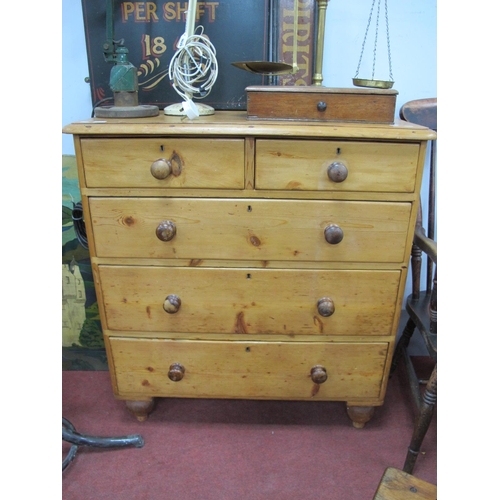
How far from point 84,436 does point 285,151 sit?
128cm

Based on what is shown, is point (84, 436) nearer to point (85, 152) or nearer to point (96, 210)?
point (96, 210)

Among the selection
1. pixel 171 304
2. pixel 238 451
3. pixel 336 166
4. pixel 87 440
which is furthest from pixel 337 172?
pixel 87 440

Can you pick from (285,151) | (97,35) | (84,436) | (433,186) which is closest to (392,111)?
(285,151)

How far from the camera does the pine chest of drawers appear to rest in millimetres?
1310

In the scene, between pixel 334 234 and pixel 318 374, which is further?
pixel 318 374

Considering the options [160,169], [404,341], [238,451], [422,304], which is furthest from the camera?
[404,341]

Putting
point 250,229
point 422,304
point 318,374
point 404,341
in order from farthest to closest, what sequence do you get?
point 404,341
point 422,304
point 318,374
point 250,229

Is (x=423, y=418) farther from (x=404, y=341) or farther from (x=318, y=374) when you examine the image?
(x=404, y=341)

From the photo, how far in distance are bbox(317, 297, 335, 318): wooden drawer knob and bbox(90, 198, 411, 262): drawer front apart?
0.15 m

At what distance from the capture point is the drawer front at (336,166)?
1.30 metres

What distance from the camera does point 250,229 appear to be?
1.39 m

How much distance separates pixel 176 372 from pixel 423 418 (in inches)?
34.2

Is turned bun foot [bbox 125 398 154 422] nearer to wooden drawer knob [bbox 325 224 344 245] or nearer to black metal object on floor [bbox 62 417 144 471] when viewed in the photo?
black metal object on floor [bbox 62 417 144 471]

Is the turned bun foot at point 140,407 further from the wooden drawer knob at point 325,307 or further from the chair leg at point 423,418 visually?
the chair leg at point 423,418
